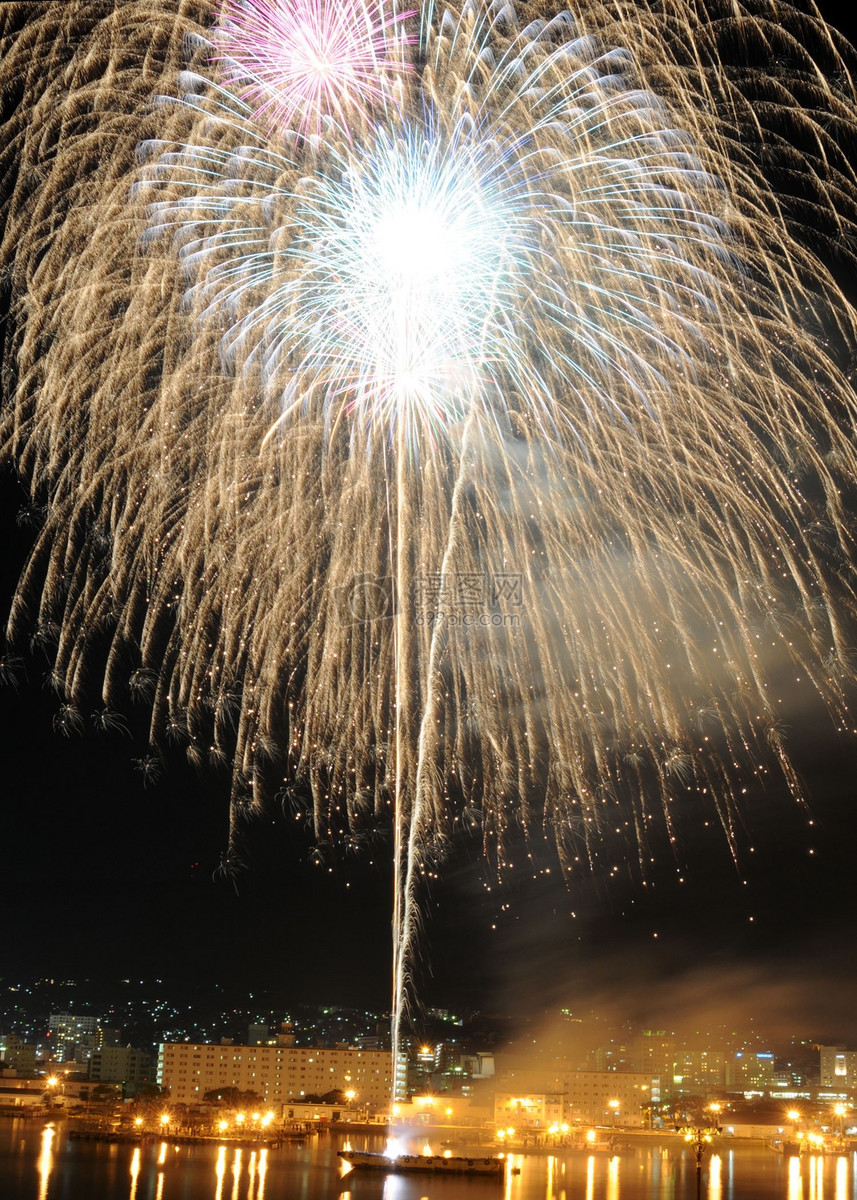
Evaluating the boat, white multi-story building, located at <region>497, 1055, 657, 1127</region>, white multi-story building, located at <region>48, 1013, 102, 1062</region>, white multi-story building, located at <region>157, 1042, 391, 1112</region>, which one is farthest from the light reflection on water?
white multi-story building, located at <region>48, 1013, 102, 1062</region>

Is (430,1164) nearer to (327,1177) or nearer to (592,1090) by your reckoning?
(327,1177)

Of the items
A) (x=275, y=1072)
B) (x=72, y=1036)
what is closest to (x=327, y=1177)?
(x=275, y=1072)

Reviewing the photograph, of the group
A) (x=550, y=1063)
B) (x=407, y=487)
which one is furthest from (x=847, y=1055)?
(x=407, y=487)

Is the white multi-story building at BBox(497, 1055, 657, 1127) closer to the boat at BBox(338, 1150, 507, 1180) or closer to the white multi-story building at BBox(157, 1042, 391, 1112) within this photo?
the white multi-story building at BBox(157, 1042, 391, 1112)

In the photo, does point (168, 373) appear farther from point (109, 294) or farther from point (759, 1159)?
point (759, 1159)

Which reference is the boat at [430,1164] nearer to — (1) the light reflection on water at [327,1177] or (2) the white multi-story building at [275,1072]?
(1) the light reflection on water at [327,1177]

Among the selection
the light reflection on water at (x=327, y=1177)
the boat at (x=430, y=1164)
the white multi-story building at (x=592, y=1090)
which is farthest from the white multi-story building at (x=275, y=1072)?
the boat at (x=430, y=1164)

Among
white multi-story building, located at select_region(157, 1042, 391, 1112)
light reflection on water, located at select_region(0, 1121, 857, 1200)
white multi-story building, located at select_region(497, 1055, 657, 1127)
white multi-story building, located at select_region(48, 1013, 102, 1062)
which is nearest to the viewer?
light reflection on water, located at select_region(0, 1121, 857, 1200)
